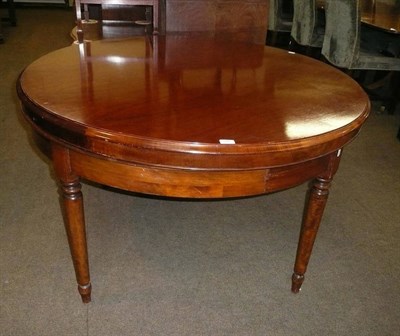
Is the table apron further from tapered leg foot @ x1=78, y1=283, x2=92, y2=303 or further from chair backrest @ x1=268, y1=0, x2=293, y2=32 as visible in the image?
chair backrest @ x1=268, y1=0, x2=293, y2=32

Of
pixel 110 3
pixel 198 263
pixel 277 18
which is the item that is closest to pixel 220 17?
pixel 110 3

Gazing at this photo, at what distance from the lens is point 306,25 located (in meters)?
3.83

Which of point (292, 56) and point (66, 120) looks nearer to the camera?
point (66, 120)

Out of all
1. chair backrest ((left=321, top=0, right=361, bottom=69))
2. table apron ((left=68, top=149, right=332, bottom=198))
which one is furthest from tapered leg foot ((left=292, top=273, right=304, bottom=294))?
chair backrest ((left=321, top=0, right=361, bottom=69))

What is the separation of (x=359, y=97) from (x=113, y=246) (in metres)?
1.21

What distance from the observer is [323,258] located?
5.91ft

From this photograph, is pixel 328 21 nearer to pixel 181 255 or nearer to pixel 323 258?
pixel 323 258

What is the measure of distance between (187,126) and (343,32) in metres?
2.65

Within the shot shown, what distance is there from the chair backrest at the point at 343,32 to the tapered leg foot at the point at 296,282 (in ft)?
7.36

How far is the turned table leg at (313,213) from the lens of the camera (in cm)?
122

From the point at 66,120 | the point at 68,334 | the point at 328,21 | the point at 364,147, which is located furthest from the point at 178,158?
the point at 328,21

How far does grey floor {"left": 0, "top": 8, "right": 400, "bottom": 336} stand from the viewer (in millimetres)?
1458

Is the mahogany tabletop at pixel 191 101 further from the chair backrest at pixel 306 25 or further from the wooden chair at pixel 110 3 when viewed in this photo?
the chair backrest at pixel 306 25

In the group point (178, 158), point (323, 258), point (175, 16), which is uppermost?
point (175, 16)
